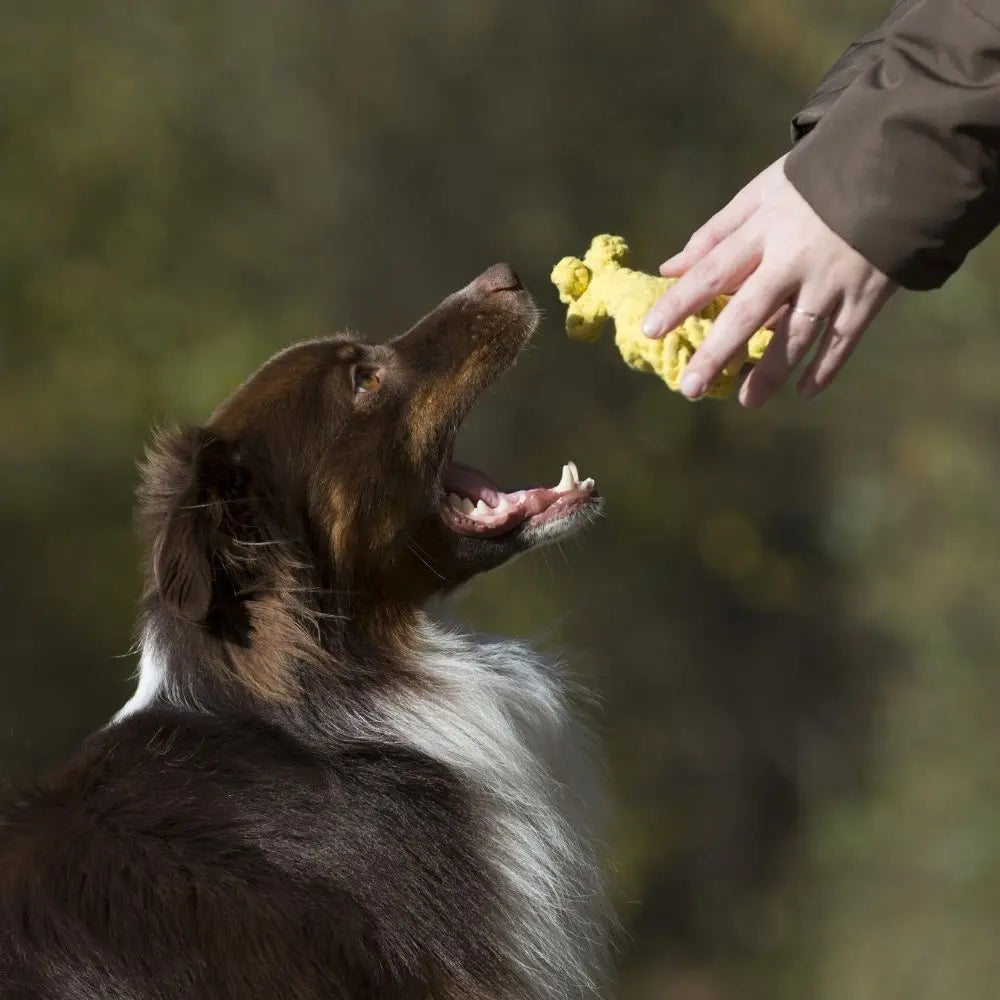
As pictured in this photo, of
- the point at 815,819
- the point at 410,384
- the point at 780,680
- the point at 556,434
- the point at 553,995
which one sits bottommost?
the point at 815,819

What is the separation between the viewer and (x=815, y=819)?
9.16m

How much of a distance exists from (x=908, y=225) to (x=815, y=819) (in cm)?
744

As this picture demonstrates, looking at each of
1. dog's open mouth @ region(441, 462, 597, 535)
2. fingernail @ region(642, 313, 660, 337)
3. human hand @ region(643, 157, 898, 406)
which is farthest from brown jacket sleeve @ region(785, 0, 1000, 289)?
dog's open mouth @ region(441, 462, 597, 535)

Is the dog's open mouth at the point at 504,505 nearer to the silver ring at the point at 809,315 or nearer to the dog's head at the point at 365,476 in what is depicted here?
the dog's head at the point at 365,476

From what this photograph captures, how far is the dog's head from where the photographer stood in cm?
339

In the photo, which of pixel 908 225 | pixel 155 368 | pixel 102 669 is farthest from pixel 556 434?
pixel 908 225

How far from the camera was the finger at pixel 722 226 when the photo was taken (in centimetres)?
242

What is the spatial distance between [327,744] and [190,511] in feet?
2.00

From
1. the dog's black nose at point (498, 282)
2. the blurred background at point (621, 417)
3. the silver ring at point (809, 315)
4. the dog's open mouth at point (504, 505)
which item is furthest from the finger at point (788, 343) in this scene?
the blurred background at point (621, 417)

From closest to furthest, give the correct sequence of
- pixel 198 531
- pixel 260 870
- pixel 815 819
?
pixel 260 870
pixel 198 531
pixel 815 819

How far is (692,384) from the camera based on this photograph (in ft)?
8.07

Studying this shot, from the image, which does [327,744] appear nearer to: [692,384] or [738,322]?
[692,384]

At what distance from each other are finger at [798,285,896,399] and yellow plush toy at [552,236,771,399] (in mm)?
128

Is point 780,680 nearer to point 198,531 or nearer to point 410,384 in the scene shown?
point 410,384
